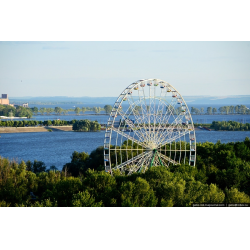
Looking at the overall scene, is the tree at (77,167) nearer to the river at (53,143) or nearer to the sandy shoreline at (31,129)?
the river at (53,143)

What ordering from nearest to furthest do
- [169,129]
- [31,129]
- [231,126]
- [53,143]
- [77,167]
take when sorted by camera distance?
[169,129], [77,167], [53,143], [231,126], [31,129]

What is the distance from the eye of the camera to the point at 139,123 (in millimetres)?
28469

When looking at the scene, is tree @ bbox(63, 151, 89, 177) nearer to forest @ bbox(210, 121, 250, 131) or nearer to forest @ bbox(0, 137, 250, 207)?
forest @ bbox(0, 137, 250, 207)

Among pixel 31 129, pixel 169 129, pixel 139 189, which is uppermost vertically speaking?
pixel 169 129

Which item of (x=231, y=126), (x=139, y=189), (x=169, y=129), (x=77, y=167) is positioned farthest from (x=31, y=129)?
(x=139, y=189)

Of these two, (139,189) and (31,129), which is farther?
(31,129)

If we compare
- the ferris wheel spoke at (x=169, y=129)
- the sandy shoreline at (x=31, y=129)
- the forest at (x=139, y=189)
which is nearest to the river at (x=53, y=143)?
the sandy shoreline at (x=31, y=129)

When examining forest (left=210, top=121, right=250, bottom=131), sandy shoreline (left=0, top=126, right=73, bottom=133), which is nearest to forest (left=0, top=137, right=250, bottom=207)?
A: sandy shoreline (left=0, top=126, right=73, bottom=133)

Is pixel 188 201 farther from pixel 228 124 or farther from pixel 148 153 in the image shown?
pixel 228 124

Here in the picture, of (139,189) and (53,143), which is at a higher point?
(139,189)

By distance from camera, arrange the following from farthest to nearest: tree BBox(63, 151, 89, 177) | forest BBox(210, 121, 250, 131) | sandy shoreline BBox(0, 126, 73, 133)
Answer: forest BBox(210, 121, 250, 131)
sandy shoreline BBox(0, 126, 73, 133)
tree BBox(63, 151, 89, 177)

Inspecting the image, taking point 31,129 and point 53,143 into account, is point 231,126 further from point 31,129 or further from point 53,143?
point 31,129
